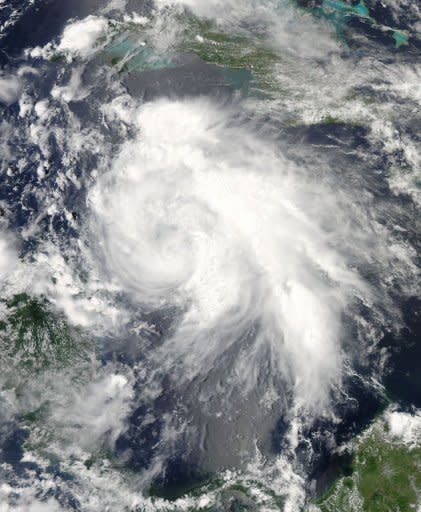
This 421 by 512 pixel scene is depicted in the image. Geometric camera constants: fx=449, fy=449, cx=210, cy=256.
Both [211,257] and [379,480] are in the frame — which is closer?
[379,480]

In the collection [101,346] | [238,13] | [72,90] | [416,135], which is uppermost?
[238,13]

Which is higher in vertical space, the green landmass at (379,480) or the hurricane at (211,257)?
the hurricane at (211,257)

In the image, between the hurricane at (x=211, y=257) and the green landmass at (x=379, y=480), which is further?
the hurricane at (x=211, y=257)

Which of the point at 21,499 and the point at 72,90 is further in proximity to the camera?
the point at 72,90

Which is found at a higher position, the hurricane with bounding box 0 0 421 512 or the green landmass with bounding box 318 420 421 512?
the hurricane with bounding box 0 0 421 512

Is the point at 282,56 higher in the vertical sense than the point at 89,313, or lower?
higher

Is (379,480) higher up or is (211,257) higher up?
(211,257)

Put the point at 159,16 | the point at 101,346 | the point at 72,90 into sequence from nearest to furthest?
the point at 101,346 < the point at 72,90 < the point at 159,16

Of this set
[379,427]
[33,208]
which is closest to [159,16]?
[33,208]

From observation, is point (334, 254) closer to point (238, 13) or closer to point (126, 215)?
point (126, 215)

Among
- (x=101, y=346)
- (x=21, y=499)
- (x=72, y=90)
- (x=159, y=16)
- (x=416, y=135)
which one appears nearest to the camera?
(x=21, y=499)

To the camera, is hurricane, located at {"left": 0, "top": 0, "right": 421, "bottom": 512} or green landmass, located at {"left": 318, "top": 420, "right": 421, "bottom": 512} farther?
hurricane, located at {"left": 0, "top": 0, "right": 421, "bottom": 512}
